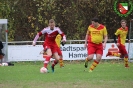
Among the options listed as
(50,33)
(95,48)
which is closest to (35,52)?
(50,33)

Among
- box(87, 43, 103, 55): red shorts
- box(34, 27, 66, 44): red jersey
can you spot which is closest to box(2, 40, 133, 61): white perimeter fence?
box(34, 27, 66, 44): red jersey

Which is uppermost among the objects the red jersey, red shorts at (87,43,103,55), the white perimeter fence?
the red jersey

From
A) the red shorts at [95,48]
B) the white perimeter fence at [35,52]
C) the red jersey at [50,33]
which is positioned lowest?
the white perimeter fence at [35,52]

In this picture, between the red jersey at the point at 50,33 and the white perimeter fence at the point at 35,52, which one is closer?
the red jersey at the point at 50,33

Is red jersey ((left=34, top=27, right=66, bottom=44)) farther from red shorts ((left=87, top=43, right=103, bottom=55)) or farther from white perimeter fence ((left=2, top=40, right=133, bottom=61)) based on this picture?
white perimeter fence ((left=2, top=40, right=133, bottom=61))

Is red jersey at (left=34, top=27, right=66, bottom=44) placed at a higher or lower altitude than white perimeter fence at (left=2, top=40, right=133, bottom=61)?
higher

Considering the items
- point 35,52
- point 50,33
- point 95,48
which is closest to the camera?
point 95,48

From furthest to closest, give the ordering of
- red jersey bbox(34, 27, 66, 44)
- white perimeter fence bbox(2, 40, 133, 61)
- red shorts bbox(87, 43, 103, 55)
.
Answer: white perimeter fence bbox(2, 40, 133, 61) < red jersey bbox(34, 27, 66, 44) < red shorts bbox(87, 43, 103, 55)

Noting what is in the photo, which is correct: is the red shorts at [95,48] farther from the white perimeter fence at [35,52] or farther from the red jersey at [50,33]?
the white perimeter fence at [35,52]

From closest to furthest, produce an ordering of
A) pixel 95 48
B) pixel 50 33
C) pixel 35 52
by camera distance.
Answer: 1. pixel 95 48
2. pixel 50 33
3. pixel 35 52

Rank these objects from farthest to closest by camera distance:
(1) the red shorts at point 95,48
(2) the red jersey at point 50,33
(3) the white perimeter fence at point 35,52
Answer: (3) the white perimeter fence at point 35,52
(2) the red jersey at point 50,33
(1) the red shorts at point 95,48

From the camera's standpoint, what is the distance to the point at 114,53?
98.2 ft

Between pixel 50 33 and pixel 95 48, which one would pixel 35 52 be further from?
pixel 95 48

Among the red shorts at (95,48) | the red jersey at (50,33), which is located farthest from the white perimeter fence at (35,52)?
the red shorts at (95,48)
